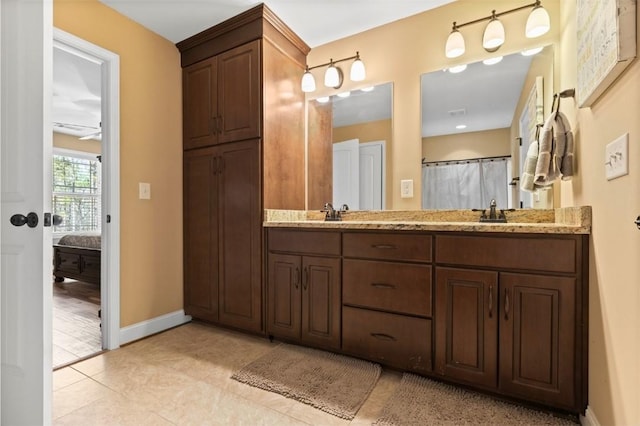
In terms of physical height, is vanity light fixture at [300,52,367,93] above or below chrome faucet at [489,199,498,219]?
above

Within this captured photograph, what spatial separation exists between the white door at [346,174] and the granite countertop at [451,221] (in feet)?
0.39

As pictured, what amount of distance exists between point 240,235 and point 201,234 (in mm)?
434

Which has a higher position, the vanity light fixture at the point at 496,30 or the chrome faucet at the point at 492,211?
the vanity light fixture at the point at 496,30

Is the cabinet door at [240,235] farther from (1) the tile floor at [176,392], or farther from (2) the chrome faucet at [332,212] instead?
(2) the chrome faucet at [332,212]

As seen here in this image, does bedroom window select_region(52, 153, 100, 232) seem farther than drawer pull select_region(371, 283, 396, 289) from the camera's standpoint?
Yes

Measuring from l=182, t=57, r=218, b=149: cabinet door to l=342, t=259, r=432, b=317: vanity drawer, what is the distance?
155 cm

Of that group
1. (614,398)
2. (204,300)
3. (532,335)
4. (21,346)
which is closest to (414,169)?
(532,335)

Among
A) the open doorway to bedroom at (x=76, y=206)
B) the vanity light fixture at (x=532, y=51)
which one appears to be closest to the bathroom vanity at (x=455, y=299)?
the vanity light fixture at (x=532, y=51)

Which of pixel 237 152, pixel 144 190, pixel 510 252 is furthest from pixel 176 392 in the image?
pixel 510 252

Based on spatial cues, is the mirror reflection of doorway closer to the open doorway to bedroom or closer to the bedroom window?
the open doorway to bedroom

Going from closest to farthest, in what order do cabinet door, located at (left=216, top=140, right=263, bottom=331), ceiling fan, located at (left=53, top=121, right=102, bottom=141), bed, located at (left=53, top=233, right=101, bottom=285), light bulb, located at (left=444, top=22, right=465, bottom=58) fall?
1. light bulb, located at (left=444, top=22, right=465, bottom=58)
2. cabinet door, located at (left=216, top=140, right=263, bottom=331)
3. bed, located at (left=53, top=233, right=101, bottom=285)
4. ceiling fan, located at (left=53, top=121, right=102, bottom=141)

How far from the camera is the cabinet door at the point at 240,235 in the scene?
2258mm

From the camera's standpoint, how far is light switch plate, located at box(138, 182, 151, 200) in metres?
2.35

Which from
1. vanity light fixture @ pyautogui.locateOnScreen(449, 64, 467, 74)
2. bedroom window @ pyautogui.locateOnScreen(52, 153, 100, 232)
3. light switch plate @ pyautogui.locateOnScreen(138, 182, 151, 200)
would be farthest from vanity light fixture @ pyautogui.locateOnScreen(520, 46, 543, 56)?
bedroom window @ pyautogui.locateOnScreen(52, 153, 100, 232)
